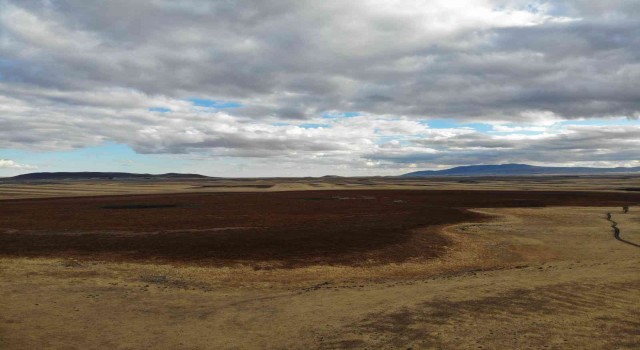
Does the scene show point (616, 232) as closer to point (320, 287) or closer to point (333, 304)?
point (320, 287)

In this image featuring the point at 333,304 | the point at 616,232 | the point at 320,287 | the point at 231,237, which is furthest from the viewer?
the point at 616,232

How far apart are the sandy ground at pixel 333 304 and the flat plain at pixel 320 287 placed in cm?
6

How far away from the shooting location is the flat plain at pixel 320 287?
11711 mm

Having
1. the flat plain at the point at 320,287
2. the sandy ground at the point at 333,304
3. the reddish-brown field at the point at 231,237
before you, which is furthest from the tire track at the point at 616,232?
the reddish-brown field at the point at 231,237

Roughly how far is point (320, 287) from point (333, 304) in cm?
277

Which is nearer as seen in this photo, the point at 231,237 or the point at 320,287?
the point at 320,287

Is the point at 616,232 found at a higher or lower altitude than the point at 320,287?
higher

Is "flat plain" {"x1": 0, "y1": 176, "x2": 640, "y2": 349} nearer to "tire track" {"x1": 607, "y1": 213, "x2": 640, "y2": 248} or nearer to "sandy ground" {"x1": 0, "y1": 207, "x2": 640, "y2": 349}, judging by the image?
"sandy ground" {"x1": 0, "y1": 207, "x2": 640, "y2": 349}

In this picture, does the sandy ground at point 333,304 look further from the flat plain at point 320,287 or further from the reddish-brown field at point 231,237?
the reddish-brown field at point 231,237

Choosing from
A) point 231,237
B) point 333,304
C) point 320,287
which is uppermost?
point 231,237

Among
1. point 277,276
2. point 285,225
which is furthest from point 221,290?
point 285,225

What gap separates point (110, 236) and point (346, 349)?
2454cm

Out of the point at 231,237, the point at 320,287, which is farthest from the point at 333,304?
the point at 231,237

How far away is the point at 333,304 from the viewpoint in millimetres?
14734
